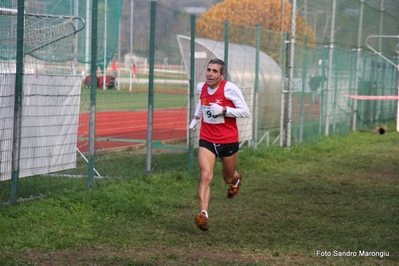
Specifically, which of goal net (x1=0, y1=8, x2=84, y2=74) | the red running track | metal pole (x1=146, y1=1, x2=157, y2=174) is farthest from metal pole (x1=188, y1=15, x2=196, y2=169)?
the red running track

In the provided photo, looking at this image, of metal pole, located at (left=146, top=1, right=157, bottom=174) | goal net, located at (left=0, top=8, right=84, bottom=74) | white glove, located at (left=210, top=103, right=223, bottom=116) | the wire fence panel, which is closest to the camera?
white glove, located at (left=210, top=103, right=223, bottom=116)

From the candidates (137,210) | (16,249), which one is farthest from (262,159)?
(16,249)

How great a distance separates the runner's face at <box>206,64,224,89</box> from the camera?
29.5 feet

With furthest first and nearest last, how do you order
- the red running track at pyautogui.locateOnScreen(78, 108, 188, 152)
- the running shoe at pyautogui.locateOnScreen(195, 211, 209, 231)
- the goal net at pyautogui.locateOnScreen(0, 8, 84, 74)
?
the red running track at pyautogui.locateOnScreen(78, 108, 188, 152) < the goal net at pyautogui.locateOnScreen(0, 8, 84, 74) < the running shoe at pyautogui.locateOnScreen(195, 211, 209, 231)

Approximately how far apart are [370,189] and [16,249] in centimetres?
661

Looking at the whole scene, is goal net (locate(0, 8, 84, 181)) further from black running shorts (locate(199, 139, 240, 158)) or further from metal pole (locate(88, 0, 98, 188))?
black running shorts (locate(199, 139, 240, 158))

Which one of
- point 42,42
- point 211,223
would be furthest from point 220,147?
point 42,42

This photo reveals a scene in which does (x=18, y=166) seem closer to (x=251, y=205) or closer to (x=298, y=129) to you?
(x=251, y=205)

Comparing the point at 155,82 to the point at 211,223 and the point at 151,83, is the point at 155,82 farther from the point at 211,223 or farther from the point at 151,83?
the point at 211,223

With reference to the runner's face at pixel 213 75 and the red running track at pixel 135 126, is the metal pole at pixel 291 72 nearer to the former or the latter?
the red running track at pixel 135 126

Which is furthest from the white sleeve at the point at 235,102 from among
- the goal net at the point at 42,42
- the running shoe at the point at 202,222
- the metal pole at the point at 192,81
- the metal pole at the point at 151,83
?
the metal pole at the point at 192,81

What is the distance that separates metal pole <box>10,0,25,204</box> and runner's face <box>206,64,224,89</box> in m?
2.12

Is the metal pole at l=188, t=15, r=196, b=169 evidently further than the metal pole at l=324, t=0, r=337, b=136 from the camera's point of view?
No

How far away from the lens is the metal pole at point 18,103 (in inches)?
355
